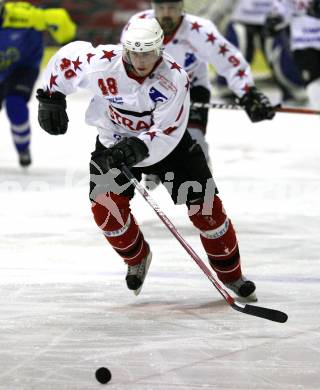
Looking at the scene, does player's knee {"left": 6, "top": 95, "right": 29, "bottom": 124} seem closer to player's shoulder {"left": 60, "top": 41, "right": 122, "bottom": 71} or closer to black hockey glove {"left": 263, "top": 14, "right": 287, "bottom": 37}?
black hockey glove {"left": 263, "top": 14, "right": 287, "bottom": 37}

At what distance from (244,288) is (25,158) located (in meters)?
2.71

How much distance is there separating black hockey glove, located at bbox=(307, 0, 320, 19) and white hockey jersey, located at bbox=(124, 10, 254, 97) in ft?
5.66

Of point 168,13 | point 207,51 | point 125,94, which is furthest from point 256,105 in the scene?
point 125,94

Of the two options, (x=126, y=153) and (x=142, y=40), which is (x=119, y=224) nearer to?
(x=126, y=153)

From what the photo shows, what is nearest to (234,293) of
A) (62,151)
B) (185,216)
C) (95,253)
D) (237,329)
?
(237,329)

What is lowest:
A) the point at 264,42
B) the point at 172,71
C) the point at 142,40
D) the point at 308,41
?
the point at 264,42

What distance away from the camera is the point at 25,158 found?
244 inches

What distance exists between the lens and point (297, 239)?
15.3ft

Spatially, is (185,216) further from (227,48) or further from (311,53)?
(311,53)

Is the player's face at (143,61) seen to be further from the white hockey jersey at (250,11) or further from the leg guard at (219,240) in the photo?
the white hockey jersey at (250,11)

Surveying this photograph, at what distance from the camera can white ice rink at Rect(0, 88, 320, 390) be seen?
9.89 ft

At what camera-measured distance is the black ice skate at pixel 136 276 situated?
3.72m

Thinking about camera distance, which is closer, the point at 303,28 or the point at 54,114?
the point at 54,114

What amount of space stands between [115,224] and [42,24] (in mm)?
2643
